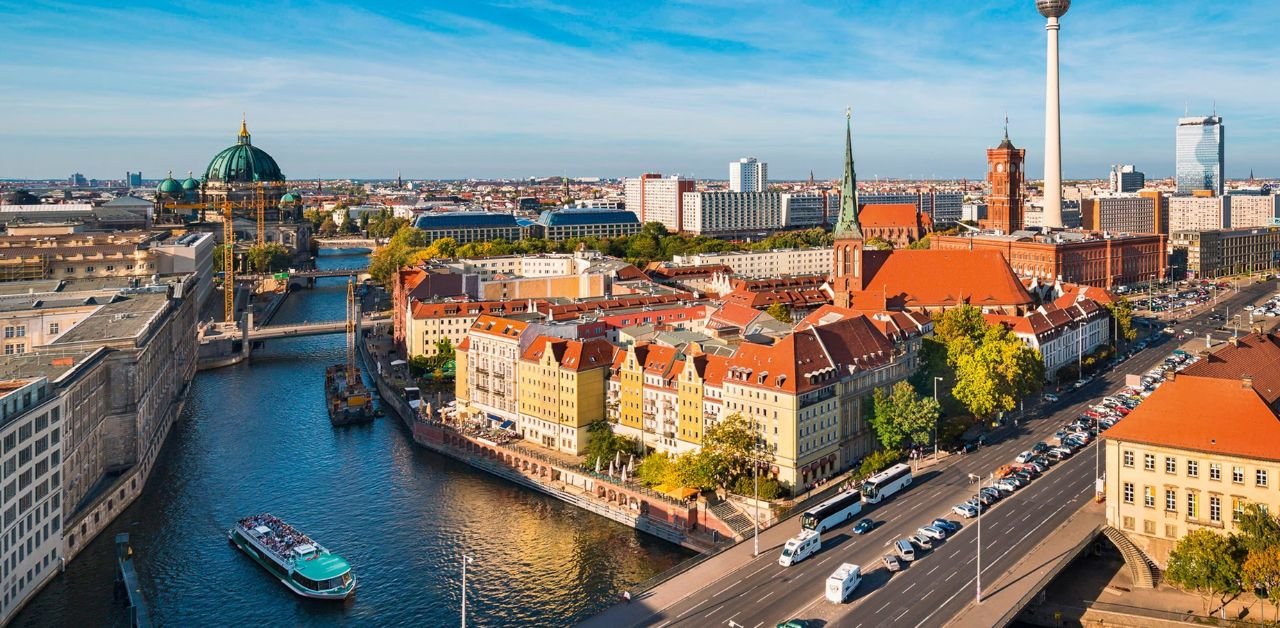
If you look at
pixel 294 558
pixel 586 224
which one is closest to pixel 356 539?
pixel 294 558

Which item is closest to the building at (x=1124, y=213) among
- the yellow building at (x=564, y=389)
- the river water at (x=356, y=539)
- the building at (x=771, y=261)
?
the building at (x=771, y=261)

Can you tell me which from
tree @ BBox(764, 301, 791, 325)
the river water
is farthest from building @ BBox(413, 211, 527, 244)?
the river water

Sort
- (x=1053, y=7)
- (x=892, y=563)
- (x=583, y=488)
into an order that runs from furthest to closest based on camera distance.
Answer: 1. (x=1053, y=7)
2. (x=583, y=488)
3. (x=892, y=563)

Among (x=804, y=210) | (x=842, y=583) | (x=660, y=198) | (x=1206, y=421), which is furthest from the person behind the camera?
(x=804, y=210)

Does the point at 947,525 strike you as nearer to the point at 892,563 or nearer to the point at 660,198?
the point at 892,563

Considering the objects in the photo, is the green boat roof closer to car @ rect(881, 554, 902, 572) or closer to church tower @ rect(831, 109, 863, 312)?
car @ rect(881, 554, 902, 572)

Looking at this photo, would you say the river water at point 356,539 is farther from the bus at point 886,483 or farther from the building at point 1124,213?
the building at point 1124,213
